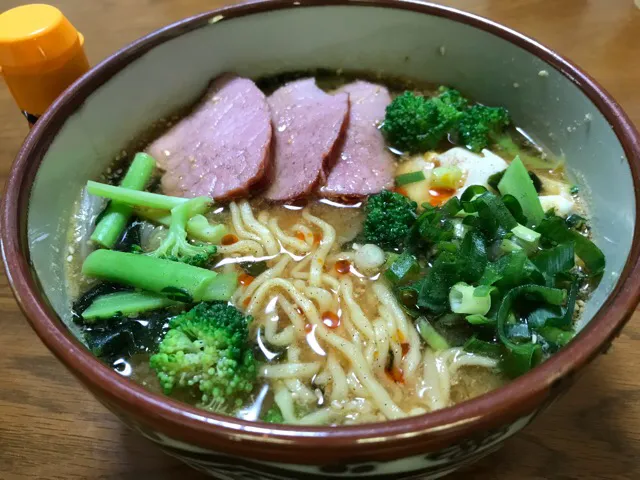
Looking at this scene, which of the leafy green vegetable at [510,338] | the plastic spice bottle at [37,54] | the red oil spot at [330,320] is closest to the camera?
the leafy green vegetable at [510,338]

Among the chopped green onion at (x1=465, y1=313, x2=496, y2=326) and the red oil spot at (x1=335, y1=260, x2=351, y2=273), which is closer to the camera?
the chopped green onion at (x1=465, y1=313, x2=496, y2=326)

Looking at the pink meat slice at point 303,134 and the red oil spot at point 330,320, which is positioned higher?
the pink meat slice at point 303,134

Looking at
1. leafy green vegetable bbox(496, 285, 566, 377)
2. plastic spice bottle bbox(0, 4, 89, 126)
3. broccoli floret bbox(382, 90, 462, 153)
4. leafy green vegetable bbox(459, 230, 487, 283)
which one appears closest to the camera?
leafy green vegetable bbox(496, 285, 566, 377)

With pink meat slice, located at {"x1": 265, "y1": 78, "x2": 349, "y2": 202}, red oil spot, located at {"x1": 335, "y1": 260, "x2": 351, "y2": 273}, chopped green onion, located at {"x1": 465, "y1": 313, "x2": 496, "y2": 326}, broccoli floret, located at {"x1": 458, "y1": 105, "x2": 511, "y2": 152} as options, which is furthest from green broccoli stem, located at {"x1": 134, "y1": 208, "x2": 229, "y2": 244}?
broccoli floret, located at {"x1": 458, "y1": 105, "x2": 511, "y2": 152}

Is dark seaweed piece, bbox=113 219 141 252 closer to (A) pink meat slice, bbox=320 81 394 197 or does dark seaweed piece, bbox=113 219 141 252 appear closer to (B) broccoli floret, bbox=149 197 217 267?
(B) broccoli floret, bbox=149 197 217 267

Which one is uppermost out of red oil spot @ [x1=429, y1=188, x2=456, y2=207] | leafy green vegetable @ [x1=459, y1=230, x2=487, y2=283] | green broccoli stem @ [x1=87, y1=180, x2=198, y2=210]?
leafy green vegetable @ [x1=459, y1=230, x2=487, y2=283]

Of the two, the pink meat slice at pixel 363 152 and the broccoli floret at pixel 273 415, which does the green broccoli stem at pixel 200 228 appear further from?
the broccoli floret at pixel 273 415

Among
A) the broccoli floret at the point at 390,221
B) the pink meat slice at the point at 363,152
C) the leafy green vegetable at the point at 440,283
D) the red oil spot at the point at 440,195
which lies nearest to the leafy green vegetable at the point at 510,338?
the leafy green vegetable at the point at 440,283

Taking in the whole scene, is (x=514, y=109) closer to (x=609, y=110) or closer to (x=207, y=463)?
(x=609, y=110)
